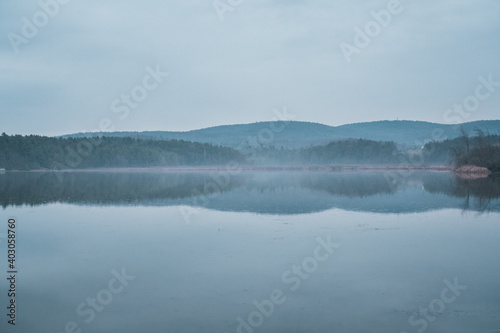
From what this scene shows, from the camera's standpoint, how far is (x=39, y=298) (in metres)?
8.27

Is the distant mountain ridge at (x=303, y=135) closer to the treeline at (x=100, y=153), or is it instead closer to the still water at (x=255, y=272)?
the treeline at (x=100, y=153)

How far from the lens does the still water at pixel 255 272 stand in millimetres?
7219

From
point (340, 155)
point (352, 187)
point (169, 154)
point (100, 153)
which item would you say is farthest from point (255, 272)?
point (340, 155)

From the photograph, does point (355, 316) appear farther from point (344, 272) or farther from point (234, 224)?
point (234, 224)

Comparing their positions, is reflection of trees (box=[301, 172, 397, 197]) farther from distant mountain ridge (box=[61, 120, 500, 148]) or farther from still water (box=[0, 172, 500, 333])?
distant mountain ridge (box=[61, 120, 500, 148])

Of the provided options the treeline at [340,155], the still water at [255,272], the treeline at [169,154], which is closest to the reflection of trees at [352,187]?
the still water at [255,272]

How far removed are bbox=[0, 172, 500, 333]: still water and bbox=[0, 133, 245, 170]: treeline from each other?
3223 inches

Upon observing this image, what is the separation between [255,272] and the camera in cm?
986

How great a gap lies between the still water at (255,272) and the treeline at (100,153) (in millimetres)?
81871

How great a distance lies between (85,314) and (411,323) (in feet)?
15.2

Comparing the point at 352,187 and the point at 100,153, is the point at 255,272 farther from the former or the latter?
the point at 100,153

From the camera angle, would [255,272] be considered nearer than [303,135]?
Yes

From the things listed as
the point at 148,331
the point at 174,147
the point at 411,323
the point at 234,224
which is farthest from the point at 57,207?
the point at 174,147

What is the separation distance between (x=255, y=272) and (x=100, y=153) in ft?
328
